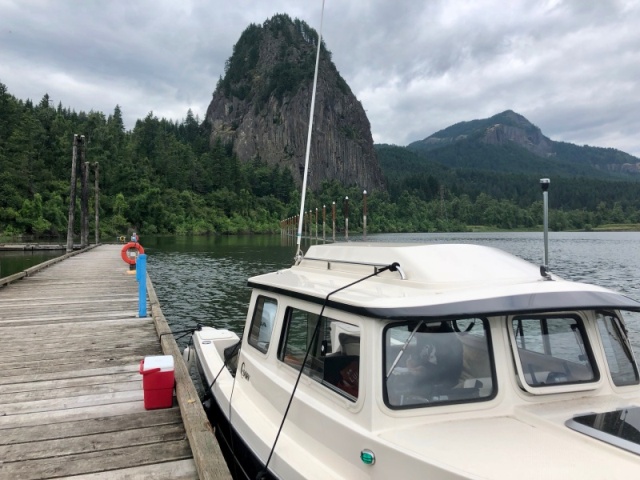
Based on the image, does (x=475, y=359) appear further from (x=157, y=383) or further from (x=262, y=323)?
(x=157, y=383)

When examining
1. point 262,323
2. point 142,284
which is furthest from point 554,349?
point 142,284

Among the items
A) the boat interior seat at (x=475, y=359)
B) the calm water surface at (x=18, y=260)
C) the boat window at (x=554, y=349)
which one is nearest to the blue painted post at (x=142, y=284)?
the boat interior seat at (x=475, y=359)

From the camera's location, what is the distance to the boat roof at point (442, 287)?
3316mm

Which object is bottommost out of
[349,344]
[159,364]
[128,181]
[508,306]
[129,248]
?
[159,364]

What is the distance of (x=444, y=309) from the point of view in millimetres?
3262

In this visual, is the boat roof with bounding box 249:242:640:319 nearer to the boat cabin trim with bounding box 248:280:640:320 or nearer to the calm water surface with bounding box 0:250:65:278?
the boat cabin trim with bounding box 248:280:640:320

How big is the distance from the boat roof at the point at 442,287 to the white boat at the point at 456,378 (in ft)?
0.04

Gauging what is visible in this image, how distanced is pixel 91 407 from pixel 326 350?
3271 millimetres

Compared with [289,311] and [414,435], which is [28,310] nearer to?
[289,311]

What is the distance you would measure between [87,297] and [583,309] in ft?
44.6

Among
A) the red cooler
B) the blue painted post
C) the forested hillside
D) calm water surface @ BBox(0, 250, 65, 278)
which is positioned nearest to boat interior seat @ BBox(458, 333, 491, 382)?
the red cooler

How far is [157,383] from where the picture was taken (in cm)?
556

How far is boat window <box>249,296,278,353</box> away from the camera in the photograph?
5.11 meters

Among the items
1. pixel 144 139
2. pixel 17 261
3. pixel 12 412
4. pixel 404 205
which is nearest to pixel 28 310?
pixel 12 412
